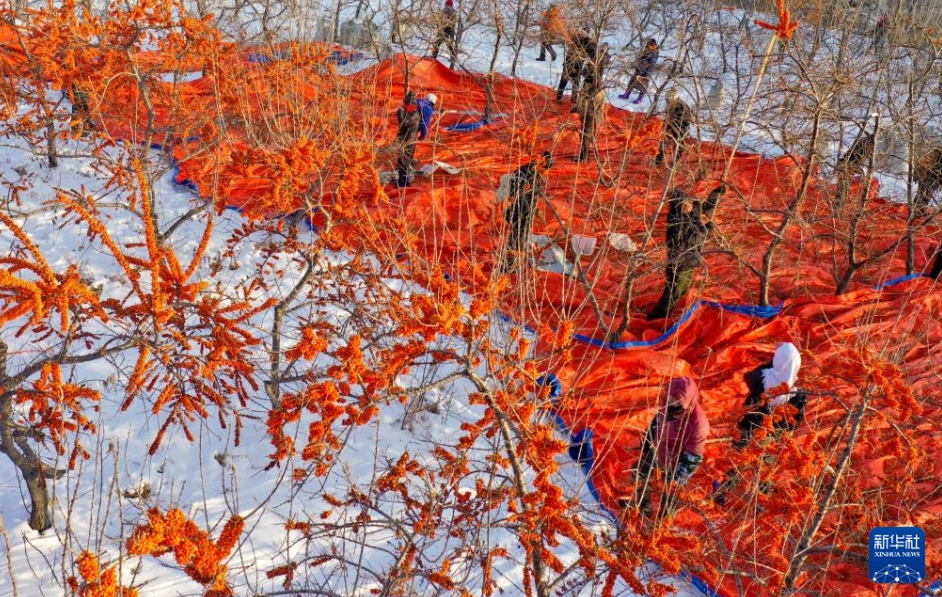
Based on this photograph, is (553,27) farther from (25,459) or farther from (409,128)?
(25,459)

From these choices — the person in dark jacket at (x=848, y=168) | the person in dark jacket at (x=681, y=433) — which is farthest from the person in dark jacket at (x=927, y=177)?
the person in dark jacket at (x=681, y=433)

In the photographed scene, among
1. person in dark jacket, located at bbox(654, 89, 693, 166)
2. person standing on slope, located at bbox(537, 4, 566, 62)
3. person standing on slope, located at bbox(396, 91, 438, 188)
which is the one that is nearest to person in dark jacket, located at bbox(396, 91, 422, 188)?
person standing on slope, located at bbox(396, 91, 438, 188)

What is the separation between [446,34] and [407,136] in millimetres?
3920

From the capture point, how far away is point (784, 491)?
369 cm

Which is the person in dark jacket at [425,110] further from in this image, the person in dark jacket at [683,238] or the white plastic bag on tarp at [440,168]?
the person in dark jacket at [683,238]

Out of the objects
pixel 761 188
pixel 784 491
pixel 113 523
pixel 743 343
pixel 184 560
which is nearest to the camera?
pixel 184 560

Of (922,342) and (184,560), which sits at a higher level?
(184,560)

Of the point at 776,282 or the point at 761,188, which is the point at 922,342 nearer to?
the point at 776,282

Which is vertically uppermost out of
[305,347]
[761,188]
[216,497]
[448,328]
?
[448,328]

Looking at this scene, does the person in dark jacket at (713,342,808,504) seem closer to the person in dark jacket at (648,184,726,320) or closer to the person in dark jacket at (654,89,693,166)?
the person in dark jacket at (648,184,726,320)

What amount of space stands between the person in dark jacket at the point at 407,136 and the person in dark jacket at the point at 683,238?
3.19 metres

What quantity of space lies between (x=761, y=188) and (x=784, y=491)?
223 inches

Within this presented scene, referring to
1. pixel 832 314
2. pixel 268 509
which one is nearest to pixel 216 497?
pixel 268 509

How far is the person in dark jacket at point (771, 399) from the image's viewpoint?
13.7 feet
